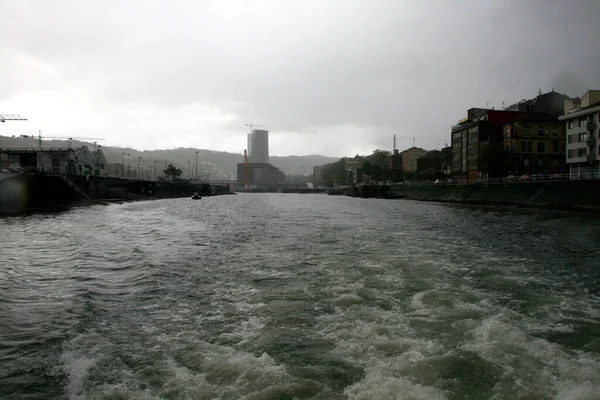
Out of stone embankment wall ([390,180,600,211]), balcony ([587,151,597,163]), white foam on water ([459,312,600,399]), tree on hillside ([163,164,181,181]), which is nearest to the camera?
white foam on water ([459,312,600,399])

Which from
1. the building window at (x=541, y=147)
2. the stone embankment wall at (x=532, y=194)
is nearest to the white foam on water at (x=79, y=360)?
the stone embankment wall at (x=532, y=194)

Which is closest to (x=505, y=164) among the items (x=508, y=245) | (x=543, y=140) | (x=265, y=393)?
(x=543, y=140)

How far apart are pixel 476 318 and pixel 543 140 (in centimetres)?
9356

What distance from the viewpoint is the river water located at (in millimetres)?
6211

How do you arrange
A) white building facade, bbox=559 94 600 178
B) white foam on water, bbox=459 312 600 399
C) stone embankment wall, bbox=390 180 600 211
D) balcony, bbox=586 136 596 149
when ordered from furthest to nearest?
1. balcony, bbox=586 136 596 149
2. white building facade, bbox=559 94 600 178
3. stone embankment wall, bbox=390 180 600 211
4. white foam on water, bbox=459 312 600 399

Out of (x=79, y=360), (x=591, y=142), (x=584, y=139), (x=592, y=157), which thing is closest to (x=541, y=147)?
(x=584, y=139)

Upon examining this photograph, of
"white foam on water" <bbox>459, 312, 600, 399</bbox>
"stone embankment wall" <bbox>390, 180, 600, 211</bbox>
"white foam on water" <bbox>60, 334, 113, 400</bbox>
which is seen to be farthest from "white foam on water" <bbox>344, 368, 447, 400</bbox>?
"stone embankment wall" <bbox>390, 180, 600, 211</bbox>

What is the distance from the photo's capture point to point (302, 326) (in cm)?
880

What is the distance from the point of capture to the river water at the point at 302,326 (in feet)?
20.4

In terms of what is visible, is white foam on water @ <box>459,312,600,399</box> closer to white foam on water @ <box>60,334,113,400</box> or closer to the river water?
the river water

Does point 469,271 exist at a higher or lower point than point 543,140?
lower

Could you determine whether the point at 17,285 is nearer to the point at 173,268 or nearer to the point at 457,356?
the point at 173,268

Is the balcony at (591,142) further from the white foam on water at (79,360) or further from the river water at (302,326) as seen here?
the white foam on water at (79,360)

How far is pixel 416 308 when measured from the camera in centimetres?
998
